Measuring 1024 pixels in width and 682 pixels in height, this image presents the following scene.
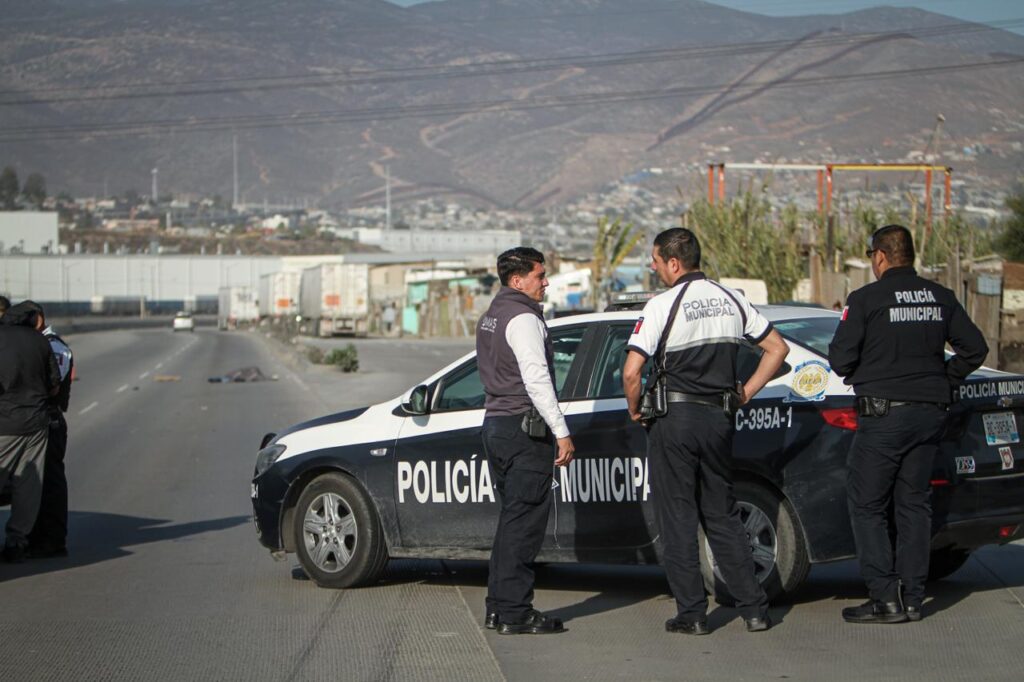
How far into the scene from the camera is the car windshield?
7989 millimetres

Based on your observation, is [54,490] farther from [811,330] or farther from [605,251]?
[605,251]

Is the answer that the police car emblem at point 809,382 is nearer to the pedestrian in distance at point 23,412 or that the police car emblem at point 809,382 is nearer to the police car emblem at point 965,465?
the police car emblem at point 965,465

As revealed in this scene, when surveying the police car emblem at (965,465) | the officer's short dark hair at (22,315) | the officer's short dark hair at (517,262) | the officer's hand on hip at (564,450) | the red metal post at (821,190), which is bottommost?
the police car emblem at (965,465)

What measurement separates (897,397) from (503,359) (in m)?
2.02

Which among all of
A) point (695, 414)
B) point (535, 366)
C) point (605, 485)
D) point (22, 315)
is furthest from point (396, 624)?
point (22, 315)

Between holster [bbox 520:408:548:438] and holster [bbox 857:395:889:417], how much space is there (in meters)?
1.66

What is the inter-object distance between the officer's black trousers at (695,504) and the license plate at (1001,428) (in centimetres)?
158

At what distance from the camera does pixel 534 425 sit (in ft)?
22.9

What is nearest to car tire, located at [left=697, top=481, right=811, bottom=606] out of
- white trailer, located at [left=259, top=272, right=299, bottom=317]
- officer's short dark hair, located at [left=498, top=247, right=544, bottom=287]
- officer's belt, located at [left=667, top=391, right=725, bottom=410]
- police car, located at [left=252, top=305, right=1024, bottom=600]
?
police car, located at [left=252, top=305, right=1024, bottom=600]

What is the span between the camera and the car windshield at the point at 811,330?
7989 mm

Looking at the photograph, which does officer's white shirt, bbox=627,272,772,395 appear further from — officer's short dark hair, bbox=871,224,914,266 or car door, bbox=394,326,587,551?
car door, bbox=394,326,587,551

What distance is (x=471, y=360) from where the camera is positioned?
833cm

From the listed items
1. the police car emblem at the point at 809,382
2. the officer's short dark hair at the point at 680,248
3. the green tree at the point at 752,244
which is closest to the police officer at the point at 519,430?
the officer's short dark hair at the point at 680,248

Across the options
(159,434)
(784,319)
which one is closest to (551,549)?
(784,319)
